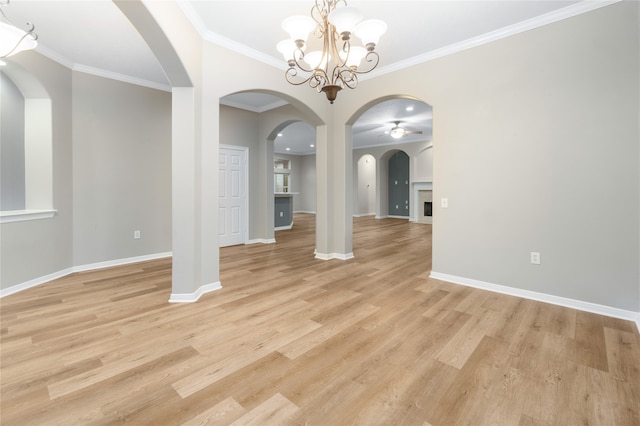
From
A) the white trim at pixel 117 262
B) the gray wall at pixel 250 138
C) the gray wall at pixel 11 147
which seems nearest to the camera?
the gray wall at pixel 11 147

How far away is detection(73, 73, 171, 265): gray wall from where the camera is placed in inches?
154

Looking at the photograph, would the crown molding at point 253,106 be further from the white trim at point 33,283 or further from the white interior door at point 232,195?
the white trim at point 33,283

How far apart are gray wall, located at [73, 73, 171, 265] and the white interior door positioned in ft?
3.48

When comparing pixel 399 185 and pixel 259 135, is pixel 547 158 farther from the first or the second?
pixel 399 185

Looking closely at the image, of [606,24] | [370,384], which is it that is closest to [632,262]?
[606,24]

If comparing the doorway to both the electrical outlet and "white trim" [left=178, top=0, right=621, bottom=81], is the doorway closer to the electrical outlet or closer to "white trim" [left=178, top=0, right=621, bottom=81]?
"white trim" [left=178, top=0, right=621, bottom=81]

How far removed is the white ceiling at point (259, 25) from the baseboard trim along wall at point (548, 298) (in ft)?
9.04

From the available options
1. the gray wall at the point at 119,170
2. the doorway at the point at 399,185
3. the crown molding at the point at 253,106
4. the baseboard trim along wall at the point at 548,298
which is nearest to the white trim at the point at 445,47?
the crown molding at the point at 253,106

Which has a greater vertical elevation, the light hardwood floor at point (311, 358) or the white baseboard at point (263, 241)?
the white baseboard at point (263, 241)

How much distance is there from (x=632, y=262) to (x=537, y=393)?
6.20 ft

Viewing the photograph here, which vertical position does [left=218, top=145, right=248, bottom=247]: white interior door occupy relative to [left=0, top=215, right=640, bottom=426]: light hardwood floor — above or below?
above

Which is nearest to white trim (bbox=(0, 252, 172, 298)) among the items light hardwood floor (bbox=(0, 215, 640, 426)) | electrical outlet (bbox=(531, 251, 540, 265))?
light hardwood floor (bbox=(0, 215, 640, 426))

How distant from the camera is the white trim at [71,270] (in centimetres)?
307

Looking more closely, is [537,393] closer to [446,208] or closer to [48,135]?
[446,208]
